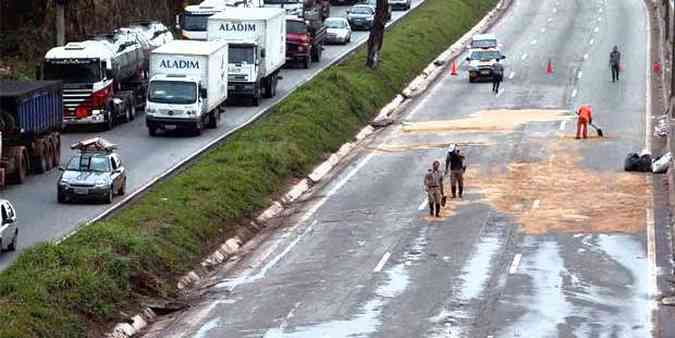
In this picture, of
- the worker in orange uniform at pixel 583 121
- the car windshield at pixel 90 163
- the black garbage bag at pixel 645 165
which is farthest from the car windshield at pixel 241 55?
the car windshield at pixel 90 163

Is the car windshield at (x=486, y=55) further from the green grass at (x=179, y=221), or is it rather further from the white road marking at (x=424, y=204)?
the white road marking at (x=424, y=204)

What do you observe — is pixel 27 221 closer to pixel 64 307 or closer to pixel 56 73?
pixel 64 307

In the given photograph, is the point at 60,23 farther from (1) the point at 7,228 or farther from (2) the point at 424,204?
(1) the point at 7,228

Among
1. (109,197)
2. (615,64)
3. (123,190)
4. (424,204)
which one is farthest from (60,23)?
(424,204)

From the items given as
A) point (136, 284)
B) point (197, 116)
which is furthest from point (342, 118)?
point (136, 284)

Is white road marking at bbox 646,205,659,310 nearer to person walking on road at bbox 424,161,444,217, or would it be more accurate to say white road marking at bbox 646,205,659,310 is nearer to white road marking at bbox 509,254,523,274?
white road marking at bbox 509,254,523,274

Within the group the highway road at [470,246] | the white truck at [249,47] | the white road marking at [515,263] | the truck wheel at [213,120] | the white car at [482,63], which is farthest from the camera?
the white car at [482,63]

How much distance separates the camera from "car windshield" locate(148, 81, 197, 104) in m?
60.4

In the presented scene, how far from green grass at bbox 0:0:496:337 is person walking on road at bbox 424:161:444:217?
16.6 ft

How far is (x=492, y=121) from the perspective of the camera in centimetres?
6638

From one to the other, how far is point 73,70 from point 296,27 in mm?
21791

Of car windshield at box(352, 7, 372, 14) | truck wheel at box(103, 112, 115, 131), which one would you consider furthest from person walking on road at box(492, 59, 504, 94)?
car windshield at box(352, 7, 372, 14)

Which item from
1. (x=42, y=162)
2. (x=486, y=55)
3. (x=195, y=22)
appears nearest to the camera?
(x=42, y=162)

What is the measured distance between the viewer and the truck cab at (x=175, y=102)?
60.0 meters
